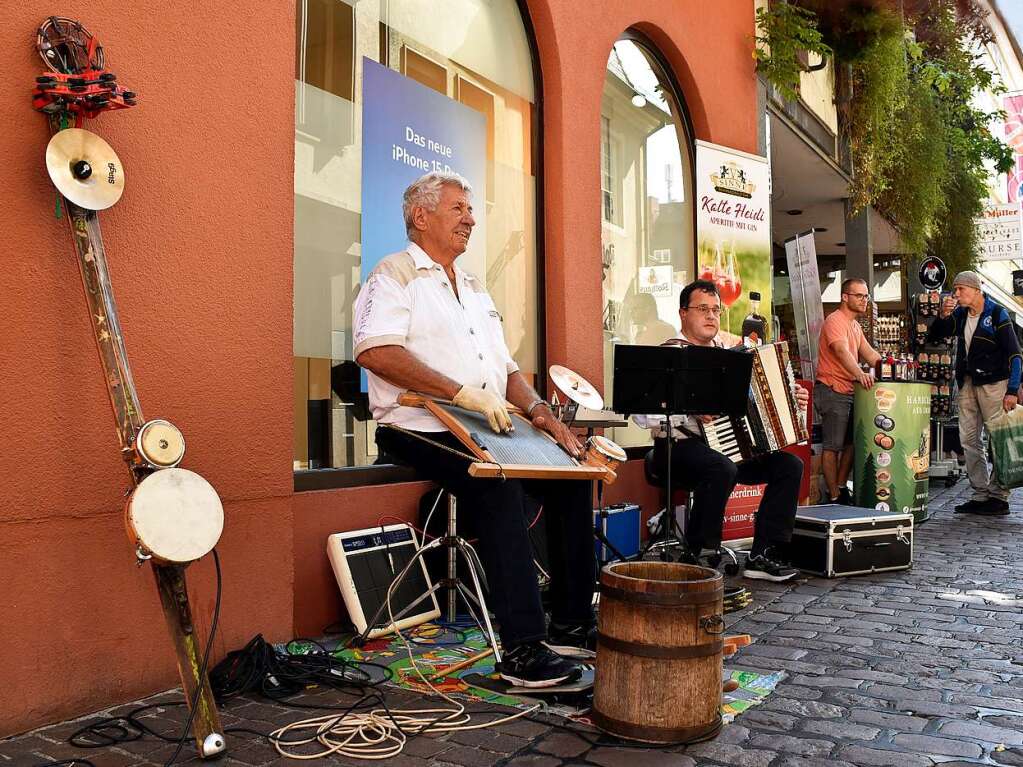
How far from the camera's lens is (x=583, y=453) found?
142 inches

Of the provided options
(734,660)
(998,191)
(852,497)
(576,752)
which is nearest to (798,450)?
(852,497)

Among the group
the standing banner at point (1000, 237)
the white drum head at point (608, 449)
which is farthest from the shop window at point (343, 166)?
the standing banner at point (1000, 237)

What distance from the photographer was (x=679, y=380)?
4754mm

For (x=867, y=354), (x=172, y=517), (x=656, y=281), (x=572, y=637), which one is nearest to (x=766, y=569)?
(x=572, y=637)

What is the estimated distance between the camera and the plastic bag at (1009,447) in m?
8.21

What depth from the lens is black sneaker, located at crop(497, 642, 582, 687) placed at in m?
3.18

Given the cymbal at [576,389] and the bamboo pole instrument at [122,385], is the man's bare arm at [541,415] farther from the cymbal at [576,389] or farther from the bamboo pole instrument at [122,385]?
the bamboo pole instrument at [122,385]

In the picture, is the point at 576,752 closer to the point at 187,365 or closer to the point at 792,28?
the point at 187,365

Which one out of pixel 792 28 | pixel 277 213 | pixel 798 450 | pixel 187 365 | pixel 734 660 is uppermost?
pixel 792 28

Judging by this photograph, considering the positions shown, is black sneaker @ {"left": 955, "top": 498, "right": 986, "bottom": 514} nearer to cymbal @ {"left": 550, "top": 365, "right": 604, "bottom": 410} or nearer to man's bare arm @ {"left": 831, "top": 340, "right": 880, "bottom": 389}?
man's bare arm @ {"left": 831, "top": 340, "right": 880, "bottom": 389}

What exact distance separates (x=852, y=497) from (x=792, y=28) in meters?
4.30

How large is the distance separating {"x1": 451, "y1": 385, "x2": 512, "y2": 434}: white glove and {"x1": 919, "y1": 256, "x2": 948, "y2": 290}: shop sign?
40.5 ft

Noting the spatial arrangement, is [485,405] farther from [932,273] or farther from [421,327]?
[932,273]

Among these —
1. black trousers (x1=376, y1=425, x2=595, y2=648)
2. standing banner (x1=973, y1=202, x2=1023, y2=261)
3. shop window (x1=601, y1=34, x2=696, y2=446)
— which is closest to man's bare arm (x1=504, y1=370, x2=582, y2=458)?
black trousers (x1=376, y1=425, x2=595, y2=648)
